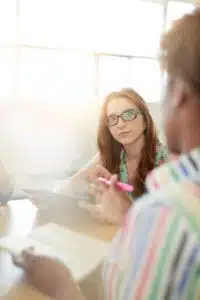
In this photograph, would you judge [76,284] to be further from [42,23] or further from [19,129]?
[42,23]

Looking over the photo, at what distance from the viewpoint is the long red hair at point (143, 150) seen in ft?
4.88

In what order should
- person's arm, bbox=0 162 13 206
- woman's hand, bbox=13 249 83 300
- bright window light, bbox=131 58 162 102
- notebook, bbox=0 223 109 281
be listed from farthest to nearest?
1. bright window light, bbox=131 58 162 102
2. person's arm, bbox=0 162 13 206
3. notebook, bbox=0 223 109 281
4. woman's hand, bbox=13 249 83 300

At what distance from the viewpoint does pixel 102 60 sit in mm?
2570

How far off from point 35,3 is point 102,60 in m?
0.53

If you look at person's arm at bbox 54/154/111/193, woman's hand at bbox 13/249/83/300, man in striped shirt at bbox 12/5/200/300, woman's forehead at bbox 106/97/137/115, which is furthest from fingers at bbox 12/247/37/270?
woman's forehead at bbox 106/97/137/115

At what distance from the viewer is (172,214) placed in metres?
0.45

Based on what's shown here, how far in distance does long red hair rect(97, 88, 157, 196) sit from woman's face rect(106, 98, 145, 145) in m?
0.02

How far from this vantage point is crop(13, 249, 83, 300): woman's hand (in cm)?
74

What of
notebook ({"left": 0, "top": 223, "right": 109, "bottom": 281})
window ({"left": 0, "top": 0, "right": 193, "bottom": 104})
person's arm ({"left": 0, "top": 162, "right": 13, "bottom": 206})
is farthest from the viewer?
window ({"left": 0, "top": 0, "right": 193, "bottom": 104})

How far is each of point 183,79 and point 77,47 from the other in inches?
80.6

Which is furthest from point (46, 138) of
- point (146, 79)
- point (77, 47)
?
point (146, 79)

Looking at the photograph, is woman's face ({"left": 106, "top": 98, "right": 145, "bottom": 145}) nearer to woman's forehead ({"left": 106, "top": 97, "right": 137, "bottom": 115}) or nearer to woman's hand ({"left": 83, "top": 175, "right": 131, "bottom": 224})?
woman's forehead ({"left": 106, "top": 97, "right": 137, "bottom": 115})

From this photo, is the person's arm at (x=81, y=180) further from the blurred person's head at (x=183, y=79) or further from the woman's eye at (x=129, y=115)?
the blurred person's head at (x=183, y=79)

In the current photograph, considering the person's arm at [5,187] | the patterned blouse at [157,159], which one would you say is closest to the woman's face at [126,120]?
the patterned blouse at [157,159]
